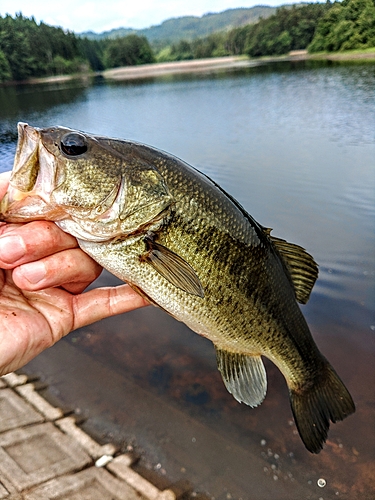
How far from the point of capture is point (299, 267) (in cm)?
272

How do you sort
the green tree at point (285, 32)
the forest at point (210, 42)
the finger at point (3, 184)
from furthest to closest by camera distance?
the green tree at point (285, 32) → the forest at point (210, 42) → the finger at point (3, 184)

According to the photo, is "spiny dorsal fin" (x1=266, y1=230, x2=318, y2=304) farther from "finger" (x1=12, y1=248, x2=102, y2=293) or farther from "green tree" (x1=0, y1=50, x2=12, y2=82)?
"green tree" (x1=0, y1=50, x2=12, y2=82)

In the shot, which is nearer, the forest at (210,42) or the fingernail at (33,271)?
the fingernail at (33,271)

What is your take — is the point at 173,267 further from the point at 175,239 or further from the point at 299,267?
the point at 299,267

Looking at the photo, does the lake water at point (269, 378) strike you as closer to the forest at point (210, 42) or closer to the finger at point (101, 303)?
the finger at point (101, 303)

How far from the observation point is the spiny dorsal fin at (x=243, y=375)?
272 centimetres

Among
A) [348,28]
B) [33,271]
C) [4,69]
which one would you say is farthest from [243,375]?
[4,69]

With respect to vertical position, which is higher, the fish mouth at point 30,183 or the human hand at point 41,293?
the fish mouth at point 30,183

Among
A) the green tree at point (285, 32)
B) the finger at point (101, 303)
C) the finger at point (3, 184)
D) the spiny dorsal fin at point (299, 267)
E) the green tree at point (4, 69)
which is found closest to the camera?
the finger at point (3, 184)

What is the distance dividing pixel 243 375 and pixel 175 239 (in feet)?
3.96

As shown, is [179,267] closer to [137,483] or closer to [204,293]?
[204,293]

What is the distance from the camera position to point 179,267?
7.24 feet

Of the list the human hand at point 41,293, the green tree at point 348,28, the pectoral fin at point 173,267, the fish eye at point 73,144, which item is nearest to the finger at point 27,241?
the human hand at point 41,293

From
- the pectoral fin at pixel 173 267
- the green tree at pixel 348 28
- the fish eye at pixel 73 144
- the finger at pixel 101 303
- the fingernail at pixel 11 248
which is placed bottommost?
the finger at pixel 101 303
